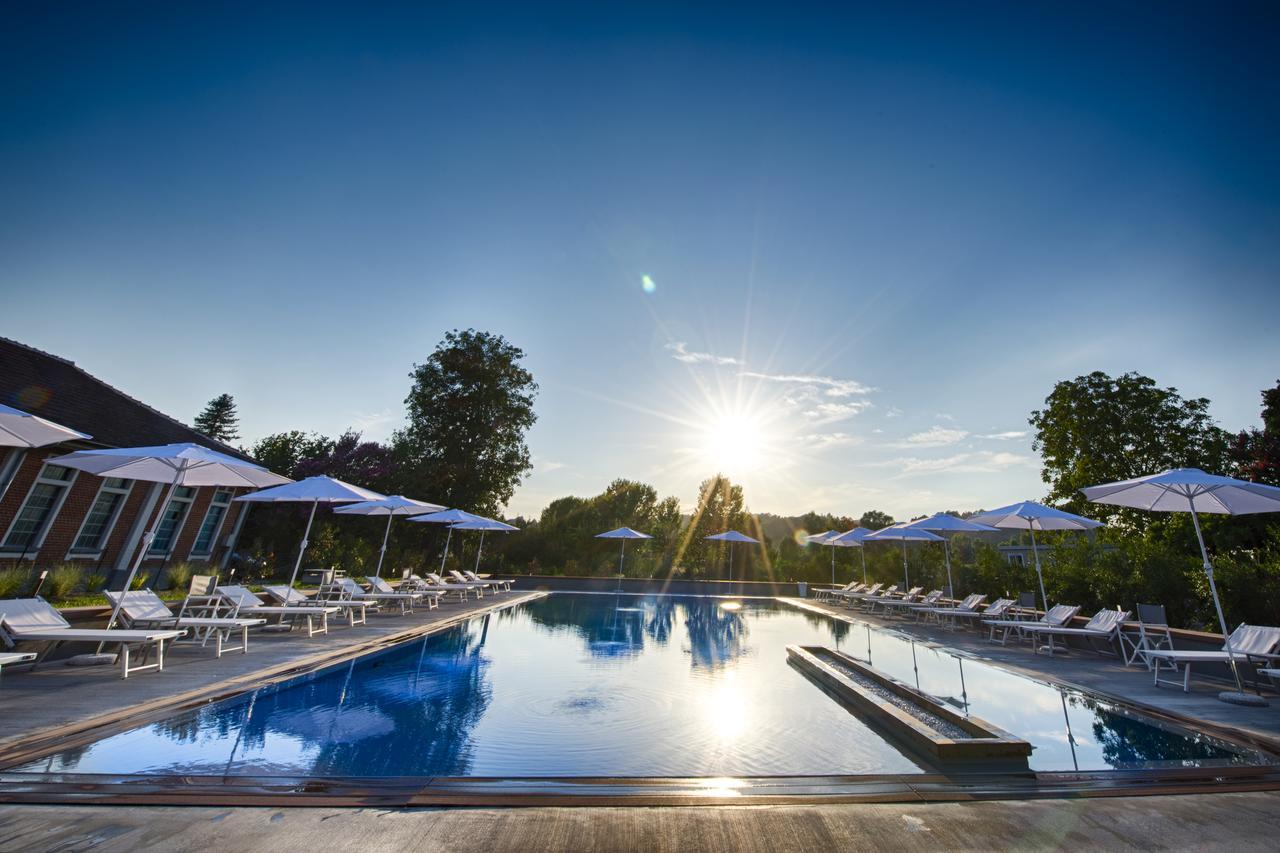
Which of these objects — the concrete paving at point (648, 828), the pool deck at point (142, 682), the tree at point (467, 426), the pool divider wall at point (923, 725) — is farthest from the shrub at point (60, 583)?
the pool divider wall at point (923, 725)

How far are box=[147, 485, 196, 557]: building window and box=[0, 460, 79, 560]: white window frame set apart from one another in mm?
2500

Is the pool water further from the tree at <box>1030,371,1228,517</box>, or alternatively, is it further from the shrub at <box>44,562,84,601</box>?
the tree at <box>1030,371,1228,517</box>

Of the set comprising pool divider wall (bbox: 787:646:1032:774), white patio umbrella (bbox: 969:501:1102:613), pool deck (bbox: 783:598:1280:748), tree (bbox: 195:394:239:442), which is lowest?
pool divider wall (bbox: 787:646:1032:774)

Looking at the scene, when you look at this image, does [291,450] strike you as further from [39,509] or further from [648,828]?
[648,828]

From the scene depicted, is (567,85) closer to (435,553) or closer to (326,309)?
(326,309)

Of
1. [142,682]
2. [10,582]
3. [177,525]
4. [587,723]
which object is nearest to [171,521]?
[177,525]

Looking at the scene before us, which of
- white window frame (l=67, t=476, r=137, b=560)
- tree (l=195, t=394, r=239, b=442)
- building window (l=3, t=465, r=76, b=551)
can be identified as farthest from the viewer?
tree (l=195, t=394, r=239, b=442)

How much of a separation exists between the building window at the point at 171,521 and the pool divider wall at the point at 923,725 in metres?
18.0

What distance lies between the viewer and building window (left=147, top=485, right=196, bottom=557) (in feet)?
49.6

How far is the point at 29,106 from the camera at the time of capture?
31.6 feet

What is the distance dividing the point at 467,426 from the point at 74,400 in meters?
11.9

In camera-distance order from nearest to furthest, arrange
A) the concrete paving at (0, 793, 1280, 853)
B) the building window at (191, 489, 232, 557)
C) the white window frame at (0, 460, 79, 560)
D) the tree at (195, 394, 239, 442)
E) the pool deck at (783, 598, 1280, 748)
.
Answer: the concrete paving at (0, 793, 1280, 853) < the pool deck at (783, 598, 1280, 748) < the white window frame at (0, 460, 79, 560) < the building window at (191, 489, 232, 557) < the tree at (195, 394, 239, 442)

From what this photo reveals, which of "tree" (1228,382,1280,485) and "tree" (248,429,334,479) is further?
"tree" (248,429,334,479)

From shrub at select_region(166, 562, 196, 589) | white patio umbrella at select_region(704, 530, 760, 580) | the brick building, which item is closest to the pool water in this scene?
shrub at select_region(166, 562, 196, 589)
